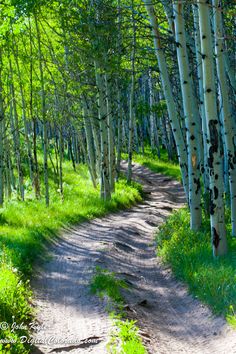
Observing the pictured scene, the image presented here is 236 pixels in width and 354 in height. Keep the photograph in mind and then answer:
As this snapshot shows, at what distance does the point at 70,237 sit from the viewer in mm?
14867

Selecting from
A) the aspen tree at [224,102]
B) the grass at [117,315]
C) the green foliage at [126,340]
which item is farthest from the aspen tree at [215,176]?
the green foliage at [126,340]

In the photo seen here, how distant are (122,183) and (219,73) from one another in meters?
15.6

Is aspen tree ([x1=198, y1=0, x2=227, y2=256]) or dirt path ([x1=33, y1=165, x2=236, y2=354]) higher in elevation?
aspen tree ([x1=198, y1=0, x2=227, y2=256])

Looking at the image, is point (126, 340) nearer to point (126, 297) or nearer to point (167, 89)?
point (126, 297)

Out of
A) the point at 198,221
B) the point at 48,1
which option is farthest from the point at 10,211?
the point at 48,1

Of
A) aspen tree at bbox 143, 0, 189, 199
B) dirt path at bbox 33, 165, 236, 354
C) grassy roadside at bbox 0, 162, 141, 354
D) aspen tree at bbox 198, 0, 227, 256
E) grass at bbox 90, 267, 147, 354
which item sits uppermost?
aspen tree at bbox 143, 0, 189, 199

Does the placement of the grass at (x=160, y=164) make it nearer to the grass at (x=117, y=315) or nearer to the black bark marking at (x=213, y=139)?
the black bark marking at (x=213, y=139)

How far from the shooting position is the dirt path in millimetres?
7398

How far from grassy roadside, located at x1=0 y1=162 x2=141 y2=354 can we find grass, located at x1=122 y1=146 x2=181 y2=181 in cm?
784

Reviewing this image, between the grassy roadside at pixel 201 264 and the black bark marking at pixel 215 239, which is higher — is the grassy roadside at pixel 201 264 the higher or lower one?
the lower one

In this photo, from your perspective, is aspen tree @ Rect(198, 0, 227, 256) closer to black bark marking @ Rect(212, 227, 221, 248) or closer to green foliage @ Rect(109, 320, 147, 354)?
black bark marking @ Rect(212, 227, 221, 248)

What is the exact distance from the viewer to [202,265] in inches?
404

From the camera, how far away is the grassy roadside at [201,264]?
8.59m

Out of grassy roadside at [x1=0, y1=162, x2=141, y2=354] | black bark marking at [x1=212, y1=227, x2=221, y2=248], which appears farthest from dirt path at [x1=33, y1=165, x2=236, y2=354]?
black bark marking at [x1=212, y1=227, x2=221, y2=248]
